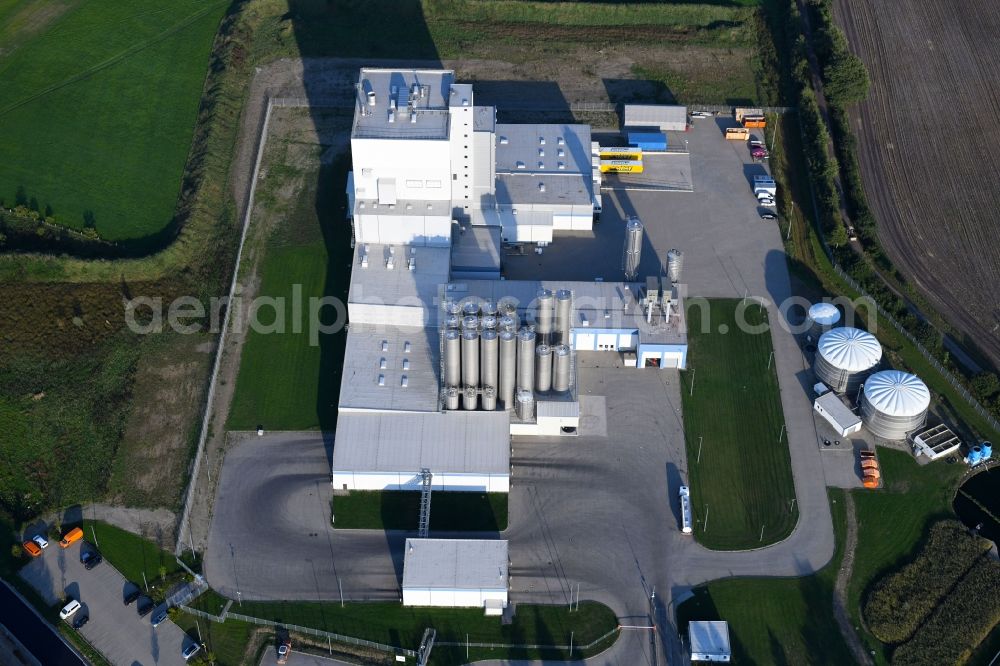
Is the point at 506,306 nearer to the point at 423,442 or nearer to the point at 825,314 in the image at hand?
the point at 423,442

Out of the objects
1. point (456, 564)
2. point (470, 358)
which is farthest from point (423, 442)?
point (456, 564)

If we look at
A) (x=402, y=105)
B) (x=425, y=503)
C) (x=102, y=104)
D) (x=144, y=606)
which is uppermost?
(x=102, y=104)

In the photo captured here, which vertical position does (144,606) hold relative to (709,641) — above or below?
above

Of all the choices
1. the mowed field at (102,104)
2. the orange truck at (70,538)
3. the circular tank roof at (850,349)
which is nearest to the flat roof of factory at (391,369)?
the orange truck at (70,538)

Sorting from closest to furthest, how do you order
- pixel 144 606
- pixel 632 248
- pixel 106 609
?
pixel 106 609 < pixel 144 606 < pixel 632 248

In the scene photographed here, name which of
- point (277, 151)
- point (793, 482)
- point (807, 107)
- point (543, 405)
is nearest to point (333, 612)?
point (543, 405)

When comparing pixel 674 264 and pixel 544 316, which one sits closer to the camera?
pixel 544 316

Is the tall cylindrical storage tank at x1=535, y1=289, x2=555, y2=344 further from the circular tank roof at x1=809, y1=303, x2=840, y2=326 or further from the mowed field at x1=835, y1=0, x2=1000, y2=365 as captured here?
the mowed field at x1=835, y1=0, x2=1000, y2=365

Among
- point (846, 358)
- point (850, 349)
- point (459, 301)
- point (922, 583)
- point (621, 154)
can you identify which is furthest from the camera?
point (621, 154)
